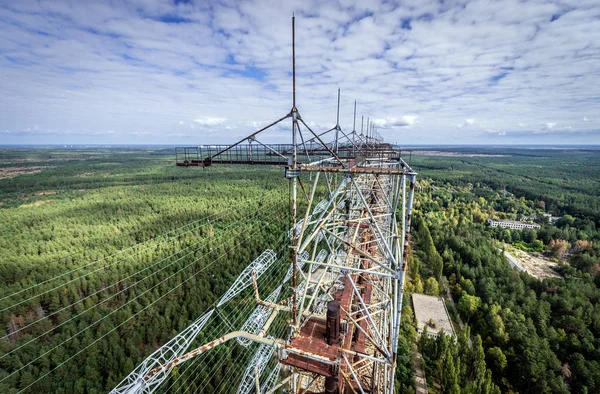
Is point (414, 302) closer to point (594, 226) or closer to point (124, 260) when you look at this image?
point (124, 260)

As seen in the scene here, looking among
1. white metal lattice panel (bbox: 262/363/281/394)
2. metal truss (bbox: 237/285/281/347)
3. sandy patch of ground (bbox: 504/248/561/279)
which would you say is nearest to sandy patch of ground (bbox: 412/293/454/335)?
white metal lattice panel (bbox: 262/363/281/394)

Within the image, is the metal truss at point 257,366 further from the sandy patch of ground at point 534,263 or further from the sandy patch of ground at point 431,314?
the sandy patch of ground at point 534,263

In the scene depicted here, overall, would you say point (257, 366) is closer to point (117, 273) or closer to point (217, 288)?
point (217, 288)

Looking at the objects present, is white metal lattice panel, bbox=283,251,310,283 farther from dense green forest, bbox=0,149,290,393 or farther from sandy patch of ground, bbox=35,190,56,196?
sandy patch of ground, bbox=35,190,56,196

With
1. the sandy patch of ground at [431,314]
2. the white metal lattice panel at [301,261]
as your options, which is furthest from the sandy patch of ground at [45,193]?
the sandy patch of ground at [431,314]

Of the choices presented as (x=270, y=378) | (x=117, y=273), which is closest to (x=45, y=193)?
(x=117, y=273)

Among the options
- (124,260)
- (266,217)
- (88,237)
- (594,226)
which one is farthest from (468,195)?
(88,237)
